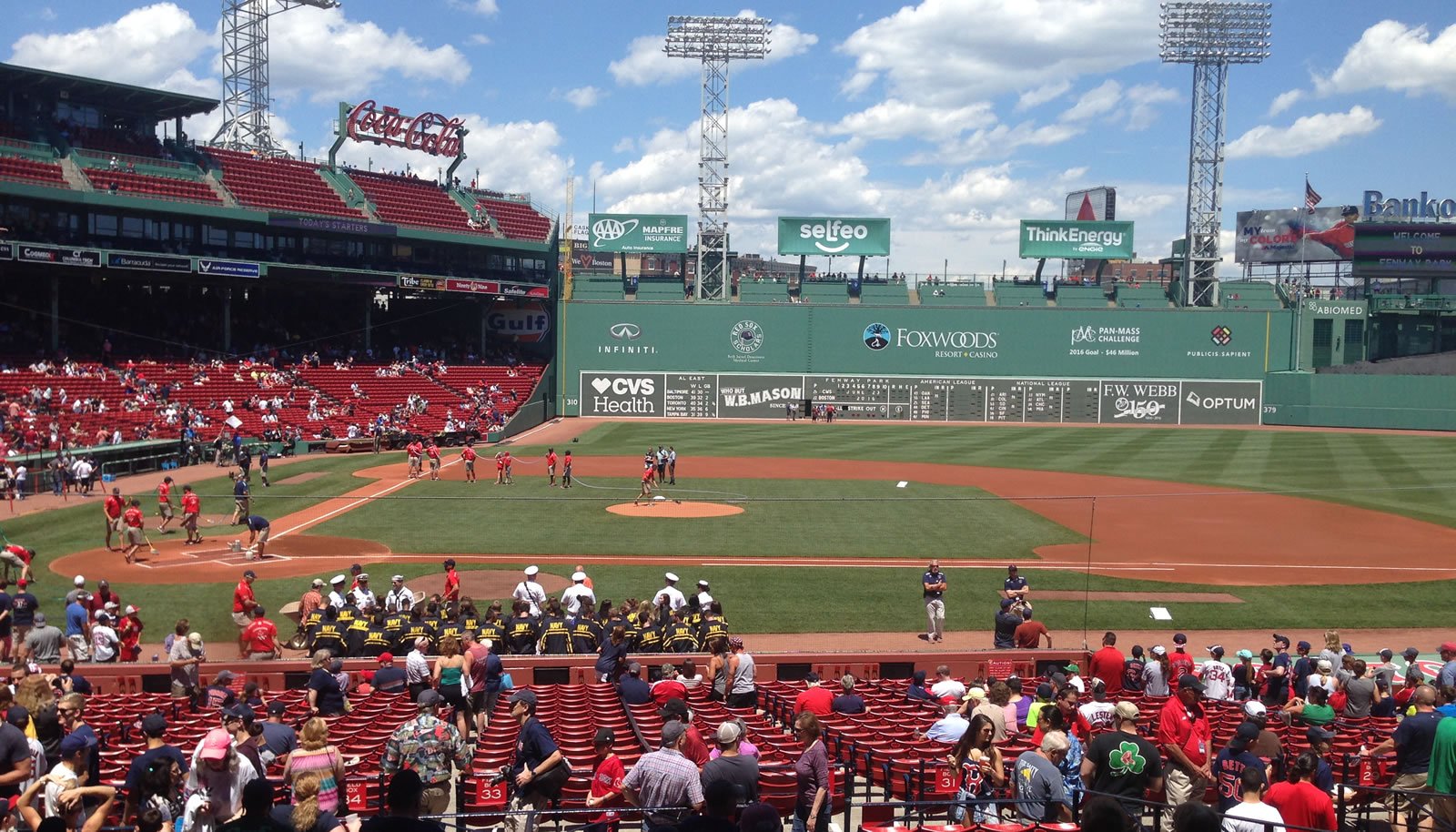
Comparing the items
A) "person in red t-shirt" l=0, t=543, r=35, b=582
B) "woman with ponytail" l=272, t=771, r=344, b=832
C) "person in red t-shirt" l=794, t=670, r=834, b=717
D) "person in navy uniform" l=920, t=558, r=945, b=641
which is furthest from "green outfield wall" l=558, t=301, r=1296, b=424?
"woman with ponytail" l=272, t=771, r=344, b=832

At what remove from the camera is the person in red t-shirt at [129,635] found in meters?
16.2

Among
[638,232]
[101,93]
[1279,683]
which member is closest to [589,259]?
[638,232]

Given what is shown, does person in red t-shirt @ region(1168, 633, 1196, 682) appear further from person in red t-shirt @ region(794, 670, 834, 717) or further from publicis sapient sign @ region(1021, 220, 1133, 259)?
publicis sapient sign @ region(1021, 220, 1133, 259)

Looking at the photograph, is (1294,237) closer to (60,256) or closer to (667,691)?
(60,256)

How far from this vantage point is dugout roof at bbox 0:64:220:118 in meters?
50.6

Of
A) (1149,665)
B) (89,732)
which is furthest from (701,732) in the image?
(1149,665)

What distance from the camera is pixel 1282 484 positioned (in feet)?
129

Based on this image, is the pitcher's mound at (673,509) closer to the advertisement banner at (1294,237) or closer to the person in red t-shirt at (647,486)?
the person in red t-shirt at (647,486)

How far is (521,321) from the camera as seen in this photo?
69875mm

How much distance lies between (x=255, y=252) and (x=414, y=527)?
33.2 m

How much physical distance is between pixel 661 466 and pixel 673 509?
5.82 m

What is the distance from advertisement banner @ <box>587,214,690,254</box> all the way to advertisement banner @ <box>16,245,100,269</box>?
3197 cm

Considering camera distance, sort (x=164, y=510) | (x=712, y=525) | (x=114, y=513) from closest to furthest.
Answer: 1. (x=114, y=513)
2. (x=164, y=510)
3. (x=712, y=525)

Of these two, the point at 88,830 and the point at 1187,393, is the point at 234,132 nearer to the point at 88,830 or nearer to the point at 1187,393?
the point at 1187,393
